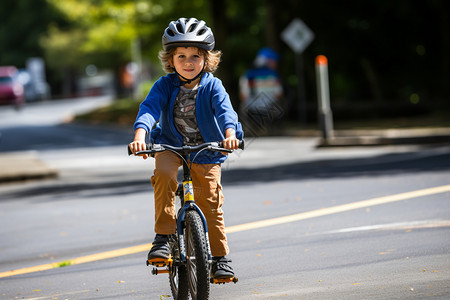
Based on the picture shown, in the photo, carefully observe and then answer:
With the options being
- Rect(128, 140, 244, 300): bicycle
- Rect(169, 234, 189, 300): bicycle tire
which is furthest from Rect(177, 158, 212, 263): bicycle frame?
Rect(169, 234, 189, 300): bicycle tire

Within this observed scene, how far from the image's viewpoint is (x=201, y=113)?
18.3 ft

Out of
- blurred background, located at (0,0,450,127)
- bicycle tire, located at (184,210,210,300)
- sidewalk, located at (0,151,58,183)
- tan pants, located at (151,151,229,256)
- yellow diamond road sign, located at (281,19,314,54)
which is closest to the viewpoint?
bicycle tire, located at (184,210,210,300)

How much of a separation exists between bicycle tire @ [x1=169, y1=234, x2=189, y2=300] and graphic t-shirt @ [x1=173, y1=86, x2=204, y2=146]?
2.03ft

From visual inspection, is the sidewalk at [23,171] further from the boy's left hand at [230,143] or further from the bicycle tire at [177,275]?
the boy's left hand at [230,143]

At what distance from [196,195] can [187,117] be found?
0.48 m

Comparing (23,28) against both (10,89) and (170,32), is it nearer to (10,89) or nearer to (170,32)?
(10,89)

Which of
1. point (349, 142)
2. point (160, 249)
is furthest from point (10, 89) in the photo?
point (160, 249)

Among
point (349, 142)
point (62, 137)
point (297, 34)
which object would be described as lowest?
point (349, 142)

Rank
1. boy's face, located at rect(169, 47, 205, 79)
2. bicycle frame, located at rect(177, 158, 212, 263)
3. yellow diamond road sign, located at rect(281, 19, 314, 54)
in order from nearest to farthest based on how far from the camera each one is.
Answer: bicycle frame, located at rect(177, 158, 212, 263), boy's face, located at rect(169, 47, 205, 79), yellow diamond road sign, located at rect(281, 19, 314, 54)

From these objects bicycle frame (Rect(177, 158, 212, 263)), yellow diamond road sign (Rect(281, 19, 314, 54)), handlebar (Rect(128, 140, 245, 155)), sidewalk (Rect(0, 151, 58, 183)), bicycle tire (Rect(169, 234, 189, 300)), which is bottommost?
sidewalk (Rect(0, 151, 58, 183))

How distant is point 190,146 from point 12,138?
1039 inches

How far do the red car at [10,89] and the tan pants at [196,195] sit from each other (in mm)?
45039

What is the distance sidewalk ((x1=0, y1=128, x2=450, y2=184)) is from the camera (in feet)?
54.4

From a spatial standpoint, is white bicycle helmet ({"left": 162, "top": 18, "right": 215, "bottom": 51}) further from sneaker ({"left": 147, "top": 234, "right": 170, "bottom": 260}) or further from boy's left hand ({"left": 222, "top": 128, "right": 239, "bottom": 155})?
sneaker ({"left": 147, "top": 234, "right": 170, "bottom": 260})
